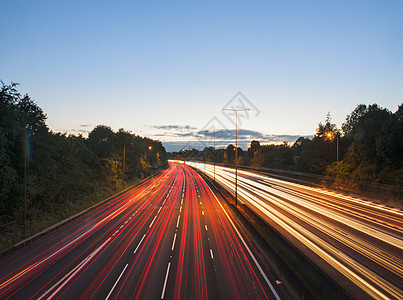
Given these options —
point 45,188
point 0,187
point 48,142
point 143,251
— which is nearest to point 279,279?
point 143,251

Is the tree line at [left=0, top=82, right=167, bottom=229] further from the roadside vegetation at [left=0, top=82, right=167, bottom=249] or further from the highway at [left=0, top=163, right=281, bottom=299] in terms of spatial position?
the highway at [left=0, top=163, right=281, bottom=299]

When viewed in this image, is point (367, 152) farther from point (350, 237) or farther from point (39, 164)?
point (39, 164)

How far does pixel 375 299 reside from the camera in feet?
28.7

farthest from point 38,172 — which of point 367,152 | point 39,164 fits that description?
point 367,152

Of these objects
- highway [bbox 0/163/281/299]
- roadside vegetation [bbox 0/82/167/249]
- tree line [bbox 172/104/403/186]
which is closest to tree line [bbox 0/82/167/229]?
roadside vegetation [bbox 0/82/167/249]

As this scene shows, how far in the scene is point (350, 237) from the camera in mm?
15930

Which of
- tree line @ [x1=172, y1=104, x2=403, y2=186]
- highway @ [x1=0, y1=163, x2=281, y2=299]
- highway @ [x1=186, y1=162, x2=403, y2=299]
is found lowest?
highway @ [x1=0, y1=163, x2=281, y2=299]

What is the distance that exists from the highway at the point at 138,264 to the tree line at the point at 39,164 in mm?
7881

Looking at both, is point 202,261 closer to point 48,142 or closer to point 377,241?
Result: point 377,241

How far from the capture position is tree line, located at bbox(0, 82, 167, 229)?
22.8 meters

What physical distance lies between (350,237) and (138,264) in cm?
1409

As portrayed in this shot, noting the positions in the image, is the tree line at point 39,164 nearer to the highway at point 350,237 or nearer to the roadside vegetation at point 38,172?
the roadside vegetation at point 38,172

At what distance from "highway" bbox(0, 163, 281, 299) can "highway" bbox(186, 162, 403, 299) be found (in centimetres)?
361

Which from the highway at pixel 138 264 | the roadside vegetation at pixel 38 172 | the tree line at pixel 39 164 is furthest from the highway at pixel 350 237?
the tree line at pixel 39 164
